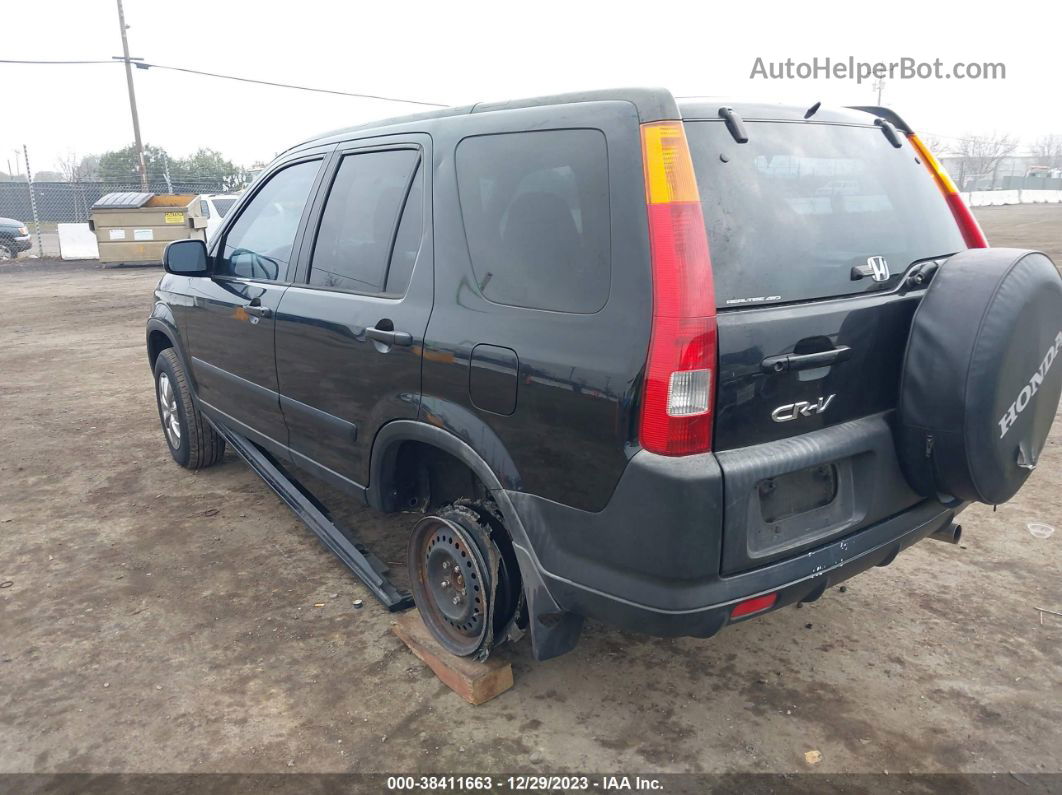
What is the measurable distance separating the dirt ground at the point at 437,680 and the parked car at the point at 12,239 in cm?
2047

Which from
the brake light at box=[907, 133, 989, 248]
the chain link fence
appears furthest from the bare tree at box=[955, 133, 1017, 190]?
the brake light at box=[907, 133, 989, 248]

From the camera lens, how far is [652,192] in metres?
2.06

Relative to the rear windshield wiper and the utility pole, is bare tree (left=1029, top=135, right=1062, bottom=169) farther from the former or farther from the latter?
the rear windshield wiper

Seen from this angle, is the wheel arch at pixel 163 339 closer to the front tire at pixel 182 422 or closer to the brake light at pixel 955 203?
the front tire at pixel 182 422

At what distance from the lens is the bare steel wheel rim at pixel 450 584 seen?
2.71 metres

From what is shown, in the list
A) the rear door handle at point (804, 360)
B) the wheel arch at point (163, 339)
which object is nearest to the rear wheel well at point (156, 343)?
the wheel arch at point (163, 339)

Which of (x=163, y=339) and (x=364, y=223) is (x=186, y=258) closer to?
(x=163, y=339)

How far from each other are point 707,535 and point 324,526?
90.3 inches

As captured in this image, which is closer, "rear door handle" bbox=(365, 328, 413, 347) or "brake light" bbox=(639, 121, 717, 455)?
"brake light" bbox=(639, 121, 717, 455)

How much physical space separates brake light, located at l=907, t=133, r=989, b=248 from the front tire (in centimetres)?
400

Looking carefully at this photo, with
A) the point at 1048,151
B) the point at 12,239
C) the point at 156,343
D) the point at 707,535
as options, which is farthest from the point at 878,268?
the point at 1048,151

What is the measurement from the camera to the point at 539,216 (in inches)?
93.0

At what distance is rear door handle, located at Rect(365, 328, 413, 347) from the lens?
8.91 ft

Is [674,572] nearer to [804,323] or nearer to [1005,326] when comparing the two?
[804,323]
